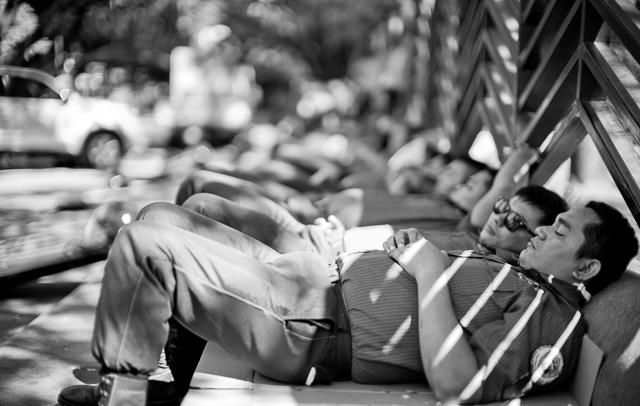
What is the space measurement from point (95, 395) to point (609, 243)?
6.28 feet

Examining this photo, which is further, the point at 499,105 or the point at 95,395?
the point at 499,105

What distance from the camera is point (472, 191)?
13.9ft

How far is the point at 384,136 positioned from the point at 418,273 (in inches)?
300

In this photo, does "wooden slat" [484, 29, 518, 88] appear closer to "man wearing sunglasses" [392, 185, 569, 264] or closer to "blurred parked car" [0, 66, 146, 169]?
"man wearing sunglasses" [392, 185, 569, 264]

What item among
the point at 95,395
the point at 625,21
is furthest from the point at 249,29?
the point at 95,395

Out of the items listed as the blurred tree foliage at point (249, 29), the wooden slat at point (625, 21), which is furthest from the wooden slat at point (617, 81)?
the blurred tree foliage at point (249, 29)

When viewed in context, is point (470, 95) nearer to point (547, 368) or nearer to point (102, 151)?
point (547, 368)

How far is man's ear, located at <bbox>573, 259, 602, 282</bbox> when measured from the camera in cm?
238

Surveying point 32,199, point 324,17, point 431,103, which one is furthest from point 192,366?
point 324,17

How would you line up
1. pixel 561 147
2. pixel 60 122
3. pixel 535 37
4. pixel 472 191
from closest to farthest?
pixel 561 147
pixel 535 37
pixel 472 191
pixel 60 122

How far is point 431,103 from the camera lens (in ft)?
29.4

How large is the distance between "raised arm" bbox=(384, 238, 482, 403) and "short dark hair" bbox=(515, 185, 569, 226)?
0.86 metres

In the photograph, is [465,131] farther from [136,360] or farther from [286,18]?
[286,18]

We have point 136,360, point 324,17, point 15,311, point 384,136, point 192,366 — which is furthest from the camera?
point 324,17
